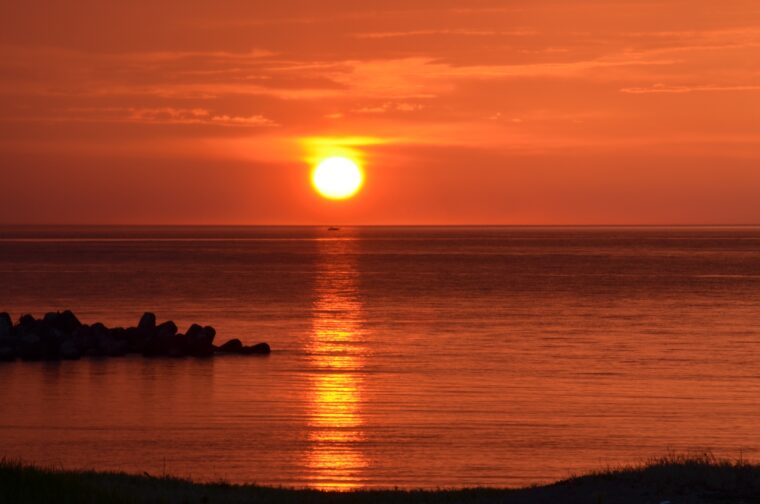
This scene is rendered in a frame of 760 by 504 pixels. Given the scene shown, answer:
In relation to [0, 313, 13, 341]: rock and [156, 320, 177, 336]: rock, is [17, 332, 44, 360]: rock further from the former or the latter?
[156, 320, 177, 336]: rock

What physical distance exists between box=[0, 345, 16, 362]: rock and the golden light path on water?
14323 mm

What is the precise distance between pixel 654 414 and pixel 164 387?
63.0 feet

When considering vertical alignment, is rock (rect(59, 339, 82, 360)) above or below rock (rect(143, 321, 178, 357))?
below

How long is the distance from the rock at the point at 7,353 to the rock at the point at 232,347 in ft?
32.0

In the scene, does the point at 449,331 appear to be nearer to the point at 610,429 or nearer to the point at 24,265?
the point at 610,429

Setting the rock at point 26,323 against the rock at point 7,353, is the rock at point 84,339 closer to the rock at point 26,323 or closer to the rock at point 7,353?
the rock at point 26,323

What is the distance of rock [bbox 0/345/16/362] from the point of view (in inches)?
1989

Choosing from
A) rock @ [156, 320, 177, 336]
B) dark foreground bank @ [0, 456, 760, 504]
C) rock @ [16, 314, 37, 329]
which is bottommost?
dark foreground bank @ [0, 456, 760, 504]

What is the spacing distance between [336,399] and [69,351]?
60.8ft

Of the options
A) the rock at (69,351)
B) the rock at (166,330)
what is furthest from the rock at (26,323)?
the rock at (166,330)

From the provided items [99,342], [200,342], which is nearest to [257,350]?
[200,342]

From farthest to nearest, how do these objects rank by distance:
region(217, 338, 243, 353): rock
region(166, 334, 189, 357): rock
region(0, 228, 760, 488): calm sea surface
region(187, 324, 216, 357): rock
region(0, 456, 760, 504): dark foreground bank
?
region(166, 334, 189, 357): rock < region(217, 338, 243, 353): rock < region(187, 324, 216, 357): rock < region(0, 228, 760, 488): calm sea surface < region(0, 456, 760, 504): dark foreground bank

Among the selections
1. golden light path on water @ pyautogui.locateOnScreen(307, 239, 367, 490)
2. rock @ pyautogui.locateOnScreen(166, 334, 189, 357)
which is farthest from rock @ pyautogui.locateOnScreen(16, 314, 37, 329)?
golden light path on water @ pyautogui.locateOnScreen(307, 239, 367, 490)

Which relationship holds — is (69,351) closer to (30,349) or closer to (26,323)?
(30,349)
